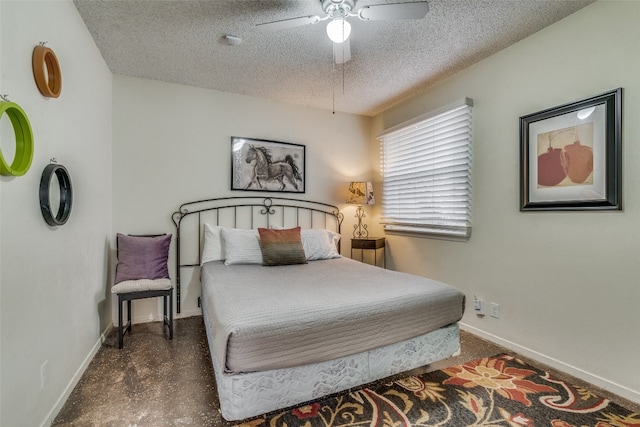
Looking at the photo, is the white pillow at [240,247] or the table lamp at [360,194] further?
the table lamp at [360,194]

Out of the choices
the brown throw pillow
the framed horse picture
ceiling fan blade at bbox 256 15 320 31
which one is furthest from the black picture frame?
the framed horse picture

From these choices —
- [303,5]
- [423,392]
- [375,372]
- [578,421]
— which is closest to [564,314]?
[578,421]

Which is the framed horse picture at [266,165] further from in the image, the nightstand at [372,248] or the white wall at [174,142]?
the nightstand at [372,248]

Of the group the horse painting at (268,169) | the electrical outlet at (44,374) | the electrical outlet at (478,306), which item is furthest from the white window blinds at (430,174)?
the electrical outlet at (44,374)

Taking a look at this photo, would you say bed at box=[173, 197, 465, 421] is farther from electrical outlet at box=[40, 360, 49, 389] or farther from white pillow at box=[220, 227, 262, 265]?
electrical outlet at box=[40, 360, 49, 389]

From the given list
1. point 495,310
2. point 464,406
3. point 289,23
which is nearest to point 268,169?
point 289,23

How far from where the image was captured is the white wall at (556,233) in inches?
74.3

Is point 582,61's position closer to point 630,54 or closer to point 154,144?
point 630,54

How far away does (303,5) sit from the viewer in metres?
2.06

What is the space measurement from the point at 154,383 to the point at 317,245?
1887 mm

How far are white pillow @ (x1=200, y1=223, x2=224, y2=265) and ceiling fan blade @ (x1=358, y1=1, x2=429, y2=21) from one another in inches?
95.1

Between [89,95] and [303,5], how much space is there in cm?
180

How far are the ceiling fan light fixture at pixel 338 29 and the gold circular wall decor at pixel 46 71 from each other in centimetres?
161

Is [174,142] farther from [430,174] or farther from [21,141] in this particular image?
[430,174]
